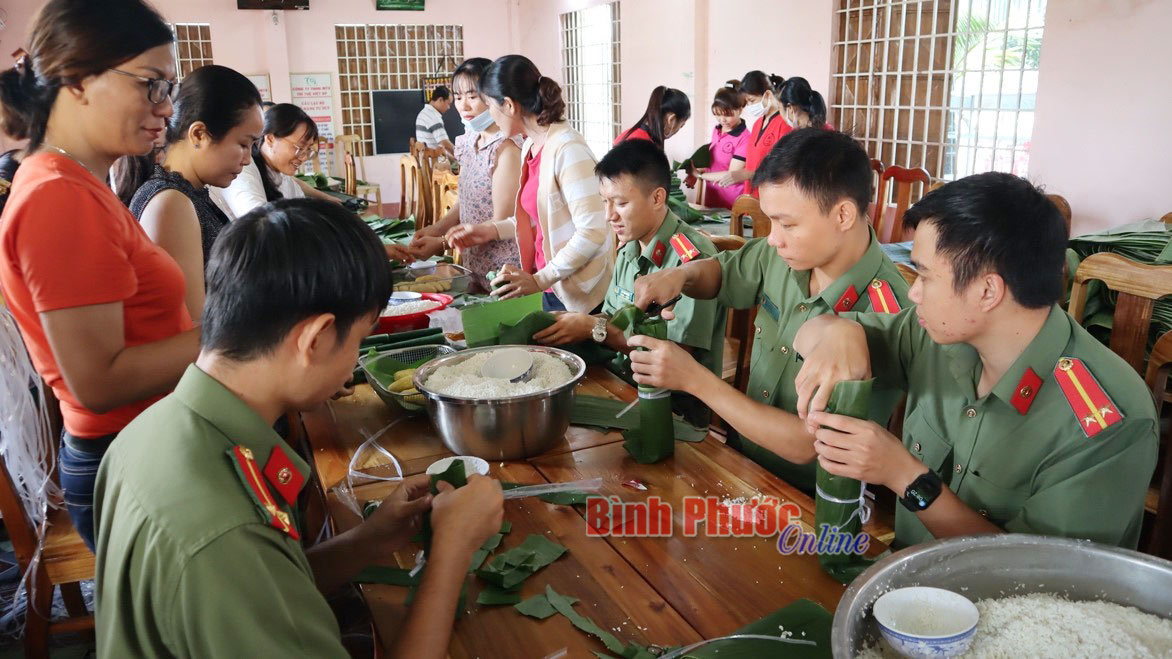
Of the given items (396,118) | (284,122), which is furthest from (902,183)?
(396,118)

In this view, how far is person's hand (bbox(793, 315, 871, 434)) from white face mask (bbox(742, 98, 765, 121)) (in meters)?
A: 4.44

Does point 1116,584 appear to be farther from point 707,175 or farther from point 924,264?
point 707,175

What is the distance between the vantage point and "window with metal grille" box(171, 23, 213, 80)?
9430 mm

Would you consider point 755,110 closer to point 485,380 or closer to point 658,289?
point 658,289

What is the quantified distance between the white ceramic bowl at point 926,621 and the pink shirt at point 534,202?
2.21 metres

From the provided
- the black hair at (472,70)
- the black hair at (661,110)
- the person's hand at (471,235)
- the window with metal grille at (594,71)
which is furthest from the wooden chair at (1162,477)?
the window with metal grille at (594,71)

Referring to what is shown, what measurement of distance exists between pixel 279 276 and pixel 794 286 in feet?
4.19

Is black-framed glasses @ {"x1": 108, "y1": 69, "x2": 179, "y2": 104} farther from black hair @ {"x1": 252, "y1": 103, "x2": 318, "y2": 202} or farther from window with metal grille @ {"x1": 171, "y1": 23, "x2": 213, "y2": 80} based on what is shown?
window with metal grille @ {"x1": 171, "y1": 23, "x2": 213, "y2": 80}

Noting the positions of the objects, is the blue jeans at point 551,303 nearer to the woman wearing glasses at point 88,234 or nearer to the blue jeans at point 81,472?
the woman wearing glasses at point 88,234

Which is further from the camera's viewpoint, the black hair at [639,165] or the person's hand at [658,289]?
the black hair at [639,165]

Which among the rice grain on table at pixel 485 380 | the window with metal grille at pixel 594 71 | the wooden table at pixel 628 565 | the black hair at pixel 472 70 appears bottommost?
the wooden table at pixel 628 565

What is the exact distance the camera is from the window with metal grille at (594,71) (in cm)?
A: 855

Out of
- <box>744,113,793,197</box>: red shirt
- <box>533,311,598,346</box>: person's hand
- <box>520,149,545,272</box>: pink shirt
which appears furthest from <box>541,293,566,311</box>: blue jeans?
<box>744,113,793,197</box>: red shirt

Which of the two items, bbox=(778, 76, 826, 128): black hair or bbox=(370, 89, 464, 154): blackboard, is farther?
bbox=(370, 89, 464, 154): blackboard
